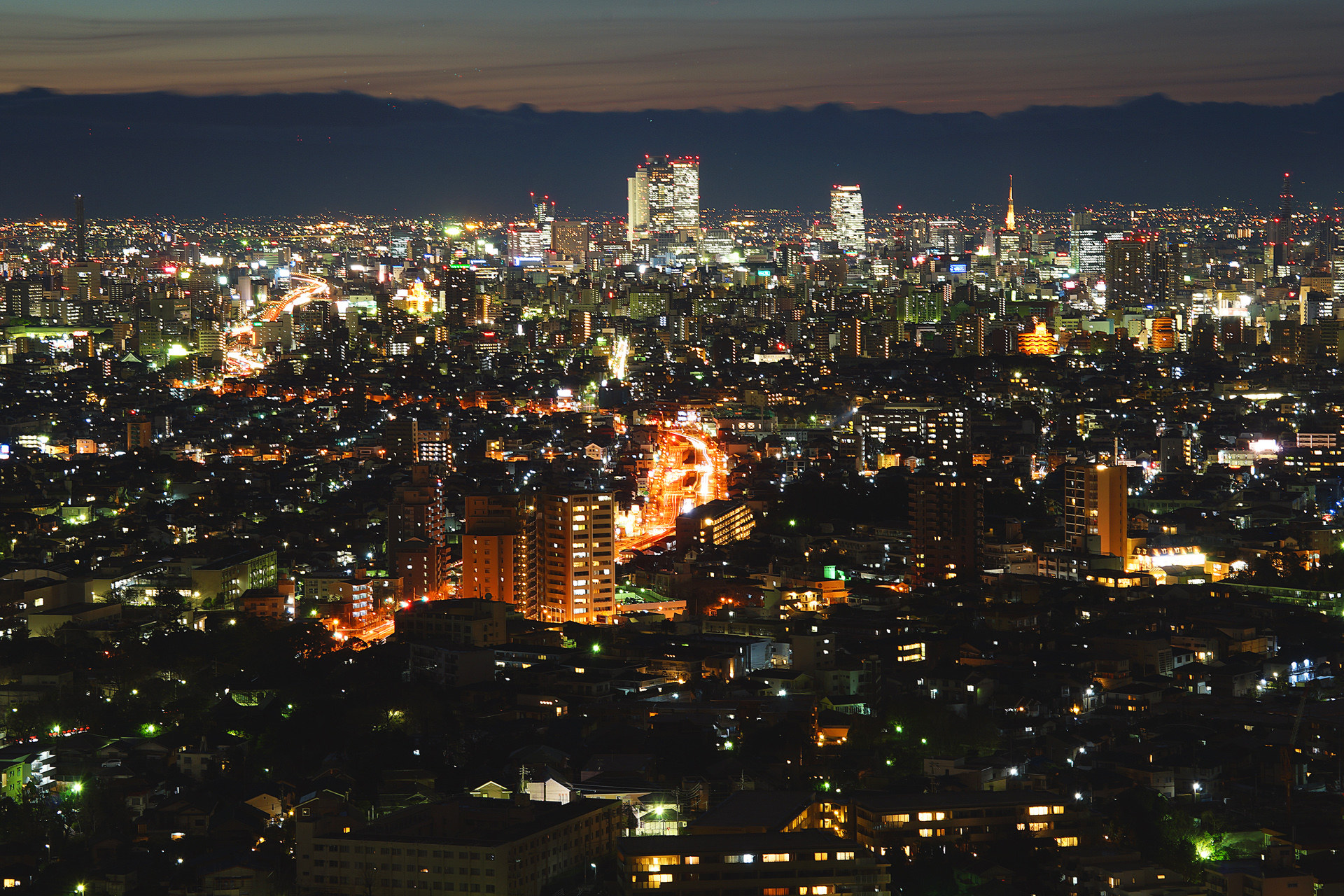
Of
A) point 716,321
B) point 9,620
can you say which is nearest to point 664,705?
point 9,620

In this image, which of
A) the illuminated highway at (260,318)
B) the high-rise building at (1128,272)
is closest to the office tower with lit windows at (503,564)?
the illuminated highway at (260,318)

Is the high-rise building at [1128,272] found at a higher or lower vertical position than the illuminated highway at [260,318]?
higher

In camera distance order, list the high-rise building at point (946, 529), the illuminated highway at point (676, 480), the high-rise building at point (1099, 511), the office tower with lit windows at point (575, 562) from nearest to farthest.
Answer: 1. the office tower with lit windows at point (575, 562)
2. the high-rise building at point (946, 529)
3. the high-rise building at point (1099, 511)
4. the illuminated highway at point (676, 480)

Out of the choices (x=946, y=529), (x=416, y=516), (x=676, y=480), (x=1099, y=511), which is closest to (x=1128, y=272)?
(x=676, y=480)

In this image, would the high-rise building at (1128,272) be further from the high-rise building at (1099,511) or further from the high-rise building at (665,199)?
the high-rise building at (1099,511)

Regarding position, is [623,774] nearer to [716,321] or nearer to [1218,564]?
[1218,564]

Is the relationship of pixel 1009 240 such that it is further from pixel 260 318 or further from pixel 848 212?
pixel 260 318

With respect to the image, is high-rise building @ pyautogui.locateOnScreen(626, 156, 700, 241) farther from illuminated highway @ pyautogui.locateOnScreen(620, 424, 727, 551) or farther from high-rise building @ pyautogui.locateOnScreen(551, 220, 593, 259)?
illuminated highway @ pyautogui.locateOnScreen(620, 424, 727, 551)
